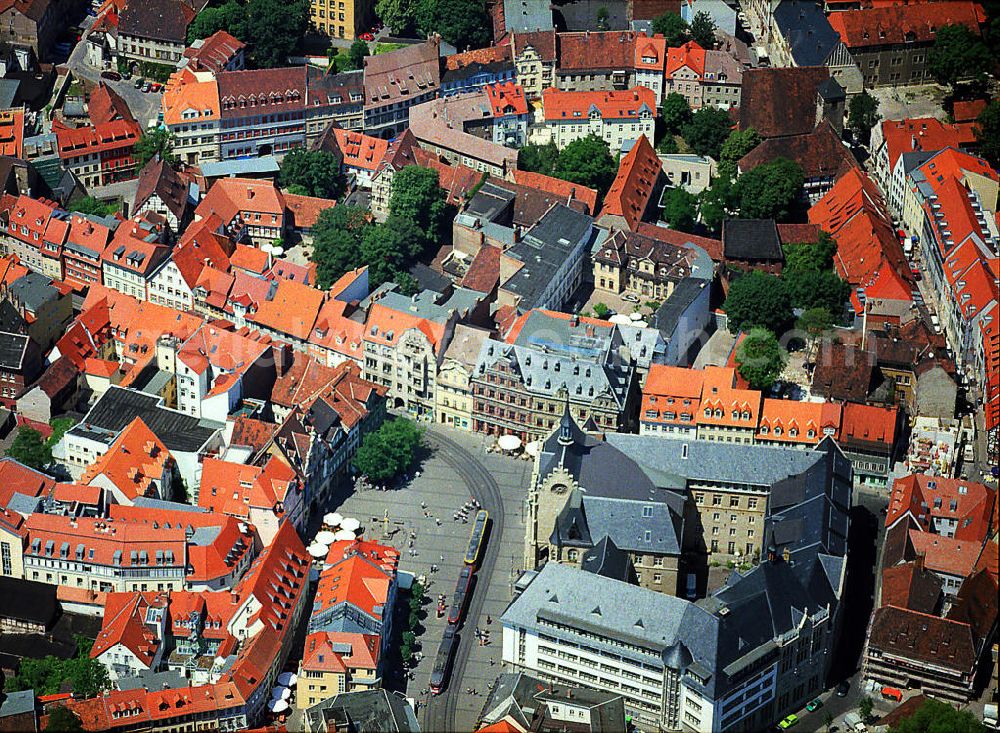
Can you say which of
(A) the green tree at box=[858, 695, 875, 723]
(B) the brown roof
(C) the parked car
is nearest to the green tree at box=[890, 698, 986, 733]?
(A) the green tree at box=[858, 695, 875, 723]

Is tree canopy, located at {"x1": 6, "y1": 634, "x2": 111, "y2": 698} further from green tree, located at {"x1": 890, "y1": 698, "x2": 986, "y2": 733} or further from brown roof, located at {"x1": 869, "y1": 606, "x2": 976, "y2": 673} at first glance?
green tree, located at {"x1": 890, "y1": 698, "x2": 986, "y2": 733}

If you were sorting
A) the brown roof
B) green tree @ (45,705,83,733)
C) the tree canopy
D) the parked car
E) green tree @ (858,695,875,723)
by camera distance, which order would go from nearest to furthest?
green tree @ (45,705,83,733)
the parked car
green tree @ (858,695,875,723)
the tree canopy
the brown roof

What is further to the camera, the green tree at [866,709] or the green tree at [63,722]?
the green tree at [866,709]

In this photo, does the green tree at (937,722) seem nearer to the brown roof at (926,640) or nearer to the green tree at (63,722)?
the brown roof at (926,640)

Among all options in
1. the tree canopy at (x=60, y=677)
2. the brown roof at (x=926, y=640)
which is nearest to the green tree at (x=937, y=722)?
the brown roof at (x=926, y=640)

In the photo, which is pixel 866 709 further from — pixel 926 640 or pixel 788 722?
pixel 926 640

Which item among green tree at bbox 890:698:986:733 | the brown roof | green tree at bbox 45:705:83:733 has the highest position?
the brown roof
